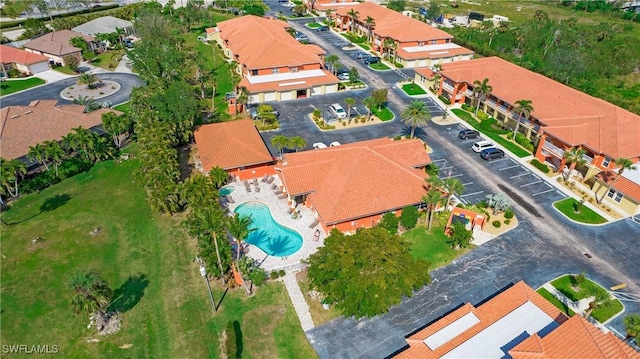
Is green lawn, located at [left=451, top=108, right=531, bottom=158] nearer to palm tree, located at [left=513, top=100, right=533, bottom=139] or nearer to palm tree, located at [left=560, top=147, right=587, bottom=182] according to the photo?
palm tree, located at [left=513, top=100, right=533, bottom=139]

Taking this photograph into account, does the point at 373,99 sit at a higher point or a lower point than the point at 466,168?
higher

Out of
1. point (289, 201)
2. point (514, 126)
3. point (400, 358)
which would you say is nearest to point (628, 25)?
point (514, 126)

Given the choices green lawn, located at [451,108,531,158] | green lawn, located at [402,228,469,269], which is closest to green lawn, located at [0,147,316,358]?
green lawn, located at [402,228,469,269]

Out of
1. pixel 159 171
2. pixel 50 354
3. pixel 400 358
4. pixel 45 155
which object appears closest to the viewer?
pixel 400 358

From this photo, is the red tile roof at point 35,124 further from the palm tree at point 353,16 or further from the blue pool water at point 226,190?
the palm tree at point 353,16

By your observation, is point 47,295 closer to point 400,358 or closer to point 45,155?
point 45,155

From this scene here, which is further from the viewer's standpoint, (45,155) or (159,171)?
(45,155)

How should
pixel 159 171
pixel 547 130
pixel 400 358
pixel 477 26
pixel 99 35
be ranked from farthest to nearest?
pixel 477 26, pixel 99 35, pixel 547 130, pixel 159 171, pixel 400 358

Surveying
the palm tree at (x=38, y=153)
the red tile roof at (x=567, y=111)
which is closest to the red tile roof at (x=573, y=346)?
the red tile roof at (x=567, y=111)
